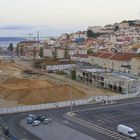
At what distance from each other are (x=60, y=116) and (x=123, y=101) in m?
11.6

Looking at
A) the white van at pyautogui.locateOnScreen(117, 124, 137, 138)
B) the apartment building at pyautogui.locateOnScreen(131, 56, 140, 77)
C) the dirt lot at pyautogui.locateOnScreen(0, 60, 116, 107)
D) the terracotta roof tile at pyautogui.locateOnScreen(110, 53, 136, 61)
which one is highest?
the terracotta roof tile at pyautogui.locateOnScreen(110, 53, 136, 61)

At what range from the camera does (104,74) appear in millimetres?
62469

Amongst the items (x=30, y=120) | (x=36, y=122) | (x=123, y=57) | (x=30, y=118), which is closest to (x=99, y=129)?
(x=36, y=122)

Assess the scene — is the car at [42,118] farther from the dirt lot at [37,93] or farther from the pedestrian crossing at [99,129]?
the dirt lot at [37,93]

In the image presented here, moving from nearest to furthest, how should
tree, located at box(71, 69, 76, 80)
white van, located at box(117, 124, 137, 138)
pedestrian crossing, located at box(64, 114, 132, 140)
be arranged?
white van, located at box(117, 124, 137, 138) < pedestrian crossing, located at box(64, 114, 132, 140) < tree, located at box(71, 69, 76, 80)

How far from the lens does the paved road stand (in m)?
34.5

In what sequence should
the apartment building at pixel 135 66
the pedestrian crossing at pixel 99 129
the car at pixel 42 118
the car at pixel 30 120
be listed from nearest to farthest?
the pedestrian crossing at pixel 99 129 → the car at pixel 30 120 → the car at pixel 42 118 → the apartment building at pixel 135 66

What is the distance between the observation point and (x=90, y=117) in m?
40.2

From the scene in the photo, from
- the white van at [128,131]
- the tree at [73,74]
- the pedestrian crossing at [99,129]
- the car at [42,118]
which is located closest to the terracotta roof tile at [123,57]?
the tree at [73,74]

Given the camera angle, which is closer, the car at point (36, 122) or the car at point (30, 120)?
the car at point (36, 122)

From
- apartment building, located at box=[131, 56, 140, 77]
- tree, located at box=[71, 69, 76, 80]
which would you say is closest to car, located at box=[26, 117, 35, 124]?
apartment building, located at box=[131, 56, 140, 77]

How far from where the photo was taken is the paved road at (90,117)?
113 ft

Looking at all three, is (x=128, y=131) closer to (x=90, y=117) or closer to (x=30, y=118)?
(x=90, y=117)

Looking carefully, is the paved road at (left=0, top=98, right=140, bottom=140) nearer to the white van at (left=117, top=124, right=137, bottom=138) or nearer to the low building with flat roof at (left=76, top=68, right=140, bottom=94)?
the white van at (left=117, top=124, right=137, bottom=138)
